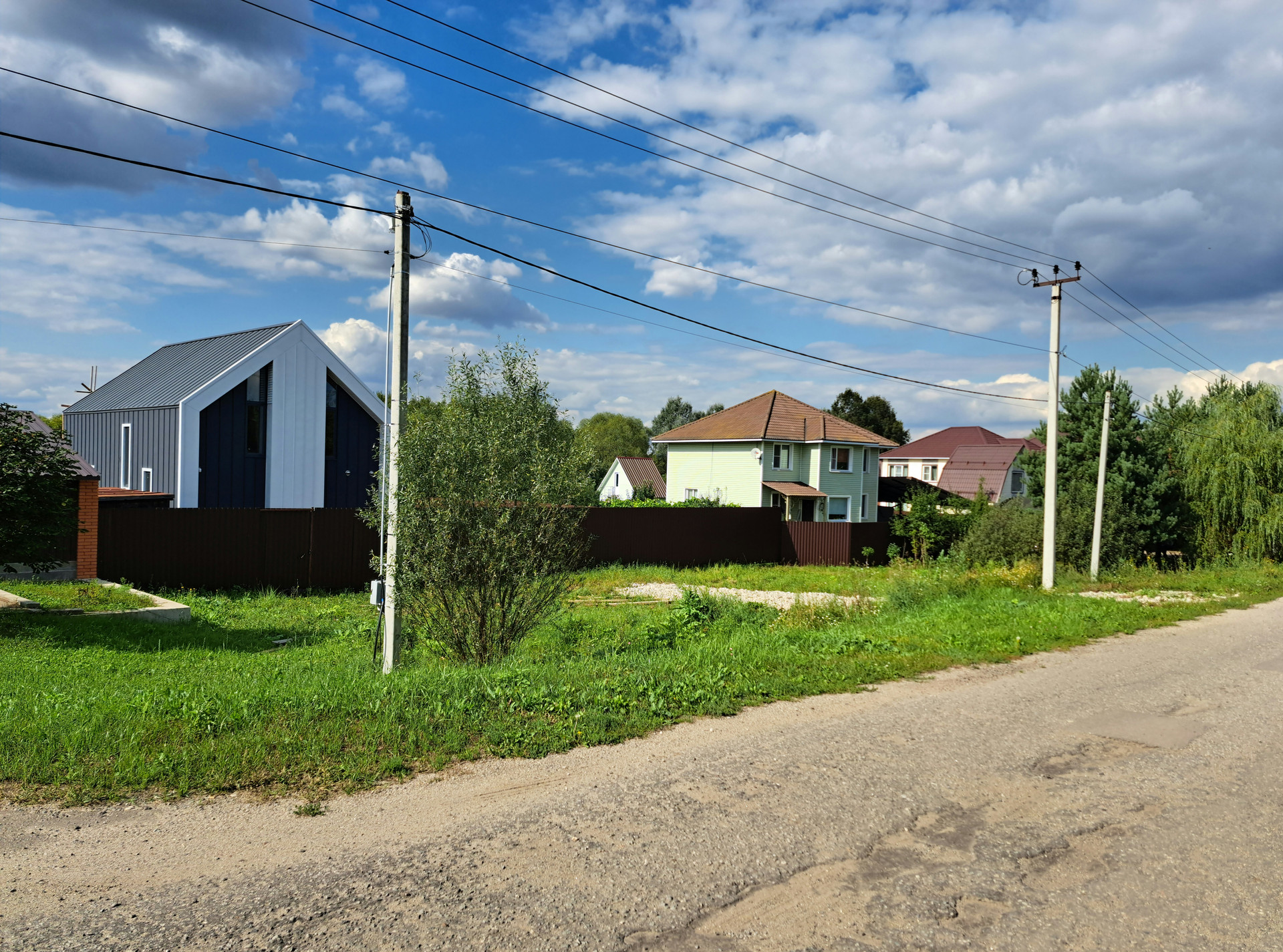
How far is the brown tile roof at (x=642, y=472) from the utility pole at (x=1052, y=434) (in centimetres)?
3784

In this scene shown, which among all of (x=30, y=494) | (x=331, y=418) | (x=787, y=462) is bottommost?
(x=30, y=494)

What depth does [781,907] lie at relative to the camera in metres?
3.84

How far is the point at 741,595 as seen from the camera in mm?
19000

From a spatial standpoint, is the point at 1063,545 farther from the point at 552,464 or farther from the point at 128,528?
the point at 128,528

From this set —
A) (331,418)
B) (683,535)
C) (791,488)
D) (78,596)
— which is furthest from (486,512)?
(791,488)

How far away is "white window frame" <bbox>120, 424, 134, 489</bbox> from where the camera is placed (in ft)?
89.6

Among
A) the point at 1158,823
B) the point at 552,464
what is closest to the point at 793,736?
the point at 1158,823

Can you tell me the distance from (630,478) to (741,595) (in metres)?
38.3

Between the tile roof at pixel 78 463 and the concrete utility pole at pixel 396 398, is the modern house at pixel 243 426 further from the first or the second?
the concrete utility pole at pixel 396 398

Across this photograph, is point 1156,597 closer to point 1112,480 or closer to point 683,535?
point 1112,480

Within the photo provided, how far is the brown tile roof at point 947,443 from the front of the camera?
222 ft

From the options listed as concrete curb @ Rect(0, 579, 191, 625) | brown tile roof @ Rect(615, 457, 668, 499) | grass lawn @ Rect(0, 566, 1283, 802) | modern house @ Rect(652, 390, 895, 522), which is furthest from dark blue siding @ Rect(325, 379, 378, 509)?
brown tile roof @ Rect(615, 457, 668, 499)

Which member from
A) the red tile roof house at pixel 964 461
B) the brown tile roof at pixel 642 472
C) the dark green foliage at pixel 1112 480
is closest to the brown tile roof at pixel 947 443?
the red tile roof house at pixel 964 461

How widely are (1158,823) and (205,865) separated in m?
5.27
